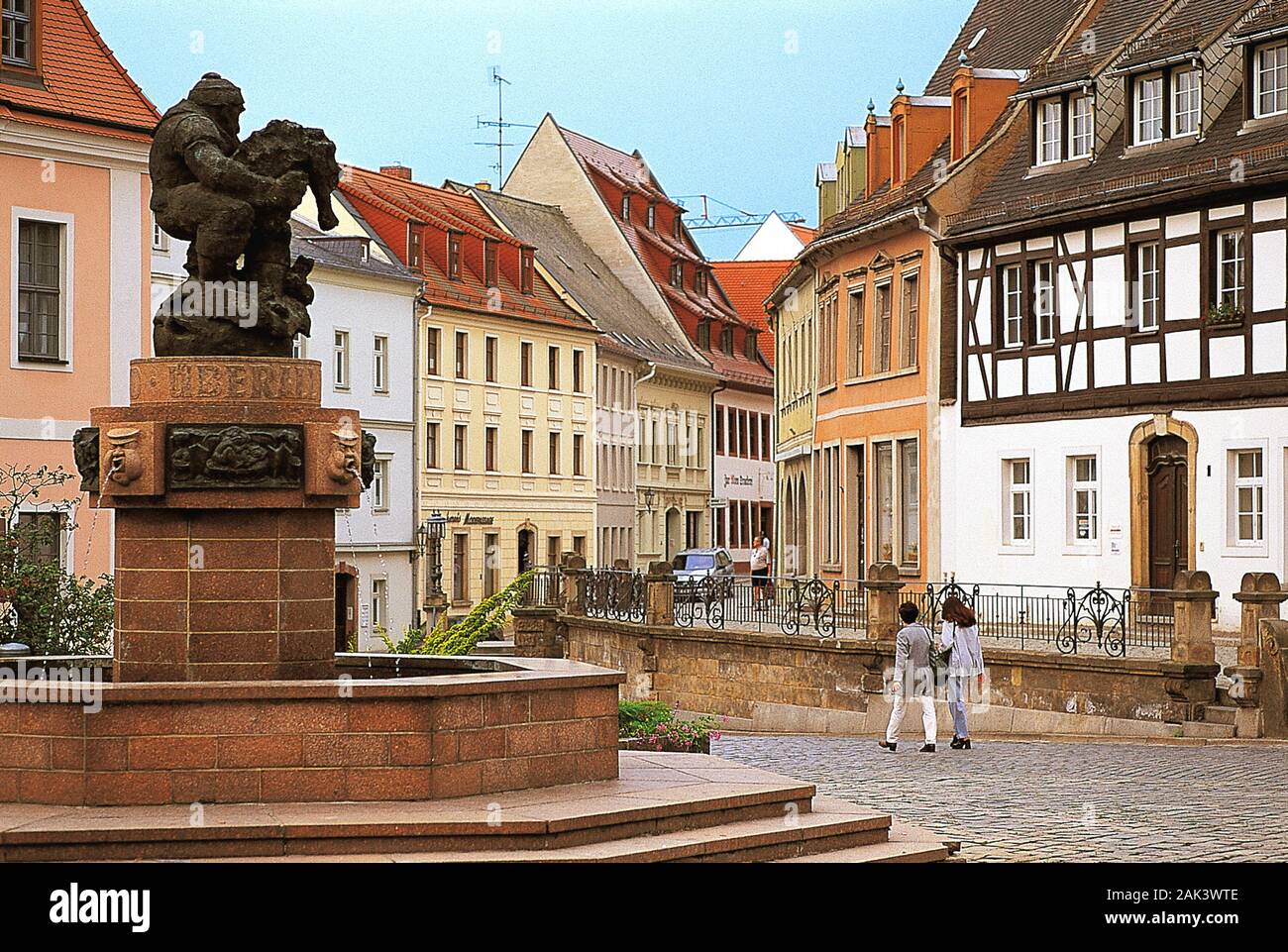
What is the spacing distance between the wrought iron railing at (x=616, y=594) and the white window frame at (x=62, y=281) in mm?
11539

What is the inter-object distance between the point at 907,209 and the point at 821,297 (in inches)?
271

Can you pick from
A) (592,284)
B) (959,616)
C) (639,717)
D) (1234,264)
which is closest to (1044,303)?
(1234,264)

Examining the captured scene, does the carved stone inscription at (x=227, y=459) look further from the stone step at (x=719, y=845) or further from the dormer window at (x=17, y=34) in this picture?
the dormer window at (x=17, y=34)

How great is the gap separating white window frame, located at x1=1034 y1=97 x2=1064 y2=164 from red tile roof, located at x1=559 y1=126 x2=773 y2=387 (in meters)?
39.7

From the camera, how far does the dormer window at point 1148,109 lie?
31094 mm

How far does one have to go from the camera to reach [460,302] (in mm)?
56500

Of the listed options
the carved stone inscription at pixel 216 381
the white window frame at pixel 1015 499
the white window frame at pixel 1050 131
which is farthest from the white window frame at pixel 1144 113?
the carved stone inscription at pixel 216 381

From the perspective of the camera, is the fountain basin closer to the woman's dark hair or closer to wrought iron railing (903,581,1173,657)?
the woman's dark hair

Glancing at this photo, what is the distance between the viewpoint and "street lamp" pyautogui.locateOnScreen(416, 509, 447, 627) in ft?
179

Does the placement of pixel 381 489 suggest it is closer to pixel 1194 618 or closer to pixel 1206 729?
pixel 1194 618
